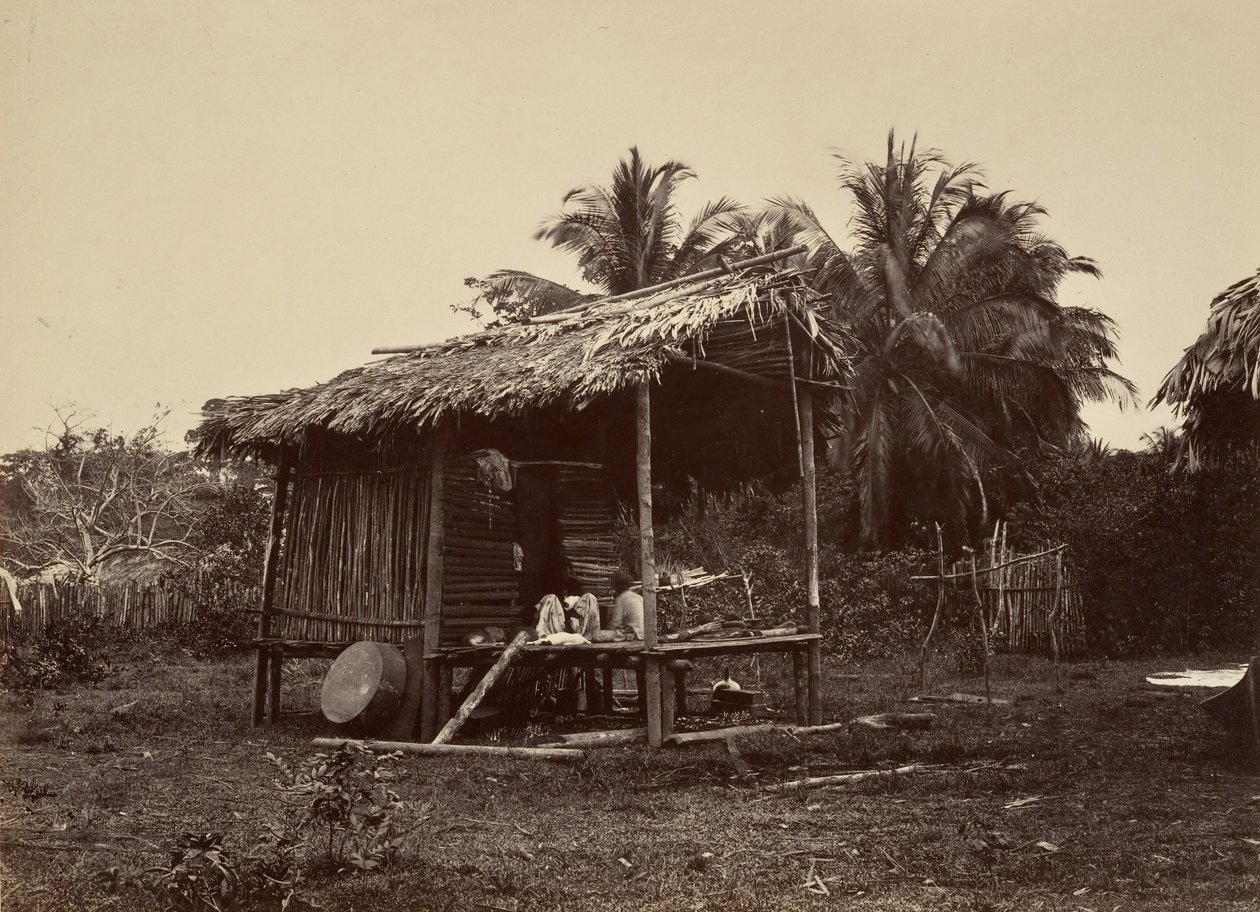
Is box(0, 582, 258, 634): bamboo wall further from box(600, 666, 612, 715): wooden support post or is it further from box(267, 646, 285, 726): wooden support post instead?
box(600, 666, 612, 715): wooden support post

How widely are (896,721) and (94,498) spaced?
23794 millimetres

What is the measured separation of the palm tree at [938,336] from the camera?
20719mm

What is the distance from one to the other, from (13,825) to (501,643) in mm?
4695

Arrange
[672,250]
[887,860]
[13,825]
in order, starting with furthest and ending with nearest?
[672,250] < [13,825] < [887,860]

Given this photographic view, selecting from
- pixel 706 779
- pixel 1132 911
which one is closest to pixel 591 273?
pixel 706 779

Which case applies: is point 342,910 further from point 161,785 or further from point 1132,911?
point 161,785

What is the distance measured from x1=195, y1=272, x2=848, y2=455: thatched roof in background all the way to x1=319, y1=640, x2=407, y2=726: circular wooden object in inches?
82.7

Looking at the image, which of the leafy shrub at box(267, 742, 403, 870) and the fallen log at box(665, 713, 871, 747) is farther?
the fallen log at box(665, 713, 871, 747)

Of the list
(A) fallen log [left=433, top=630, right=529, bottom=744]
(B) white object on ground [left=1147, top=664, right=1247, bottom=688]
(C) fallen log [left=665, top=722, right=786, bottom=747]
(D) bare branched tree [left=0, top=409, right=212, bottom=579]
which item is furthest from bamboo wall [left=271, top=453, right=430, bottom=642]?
(D) bare branched tree [left=0, top=409, right=212, bottom=579]

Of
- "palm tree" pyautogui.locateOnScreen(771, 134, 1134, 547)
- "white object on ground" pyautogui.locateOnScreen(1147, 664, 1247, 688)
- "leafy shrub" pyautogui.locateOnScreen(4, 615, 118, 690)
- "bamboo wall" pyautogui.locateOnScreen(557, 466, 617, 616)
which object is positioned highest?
"palm tree" pyautogui.locateOnScreen(771, 134, 1134, 547)

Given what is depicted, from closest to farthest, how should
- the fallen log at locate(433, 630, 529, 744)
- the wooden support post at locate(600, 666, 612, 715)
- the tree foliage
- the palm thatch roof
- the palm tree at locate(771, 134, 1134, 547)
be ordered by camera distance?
the palm thatch roof → the fallen log at locate(433, 630, 529, 744) → the wooden support post at locate(600, 666, 612, 715) → the palm tree at locate(771, 134, 1134, 547) → the tree foliage

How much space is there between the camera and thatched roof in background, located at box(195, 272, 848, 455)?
9.23 metres

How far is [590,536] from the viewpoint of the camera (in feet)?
41.3

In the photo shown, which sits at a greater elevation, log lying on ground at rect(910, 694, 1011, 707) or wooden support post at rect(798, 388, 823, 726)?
wooden support post at rect(798, 388, 823, 726)
